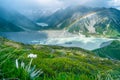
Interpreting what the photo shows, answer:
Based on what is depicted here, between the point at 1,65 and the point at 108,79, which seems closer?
the point at 1,65

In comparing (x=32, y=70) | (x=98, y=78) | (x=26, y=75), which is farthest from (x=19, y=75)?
(x=98, y=78)

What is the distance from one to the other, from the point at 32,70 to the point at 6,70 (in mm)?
635

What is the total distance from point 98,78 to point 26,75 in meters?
1.44

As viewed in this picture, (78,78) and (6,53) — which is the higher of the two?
(6,53)

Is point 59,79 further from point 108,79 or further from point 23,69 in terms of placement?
point 108,79

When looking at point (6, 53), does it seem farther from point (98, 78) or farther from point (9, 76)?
point (98, 78)

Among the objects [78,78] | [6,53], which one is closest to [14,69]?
[6,53]

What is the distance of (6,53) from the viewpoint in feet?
21.4

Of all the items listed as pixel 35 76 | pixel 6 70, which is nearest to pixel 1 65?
pixel 6 70

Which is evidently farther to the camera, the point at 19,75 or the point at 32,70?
the point at 32,70

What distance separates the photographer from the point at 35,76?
601 cm

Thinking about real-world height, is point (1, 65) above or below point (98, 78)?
above

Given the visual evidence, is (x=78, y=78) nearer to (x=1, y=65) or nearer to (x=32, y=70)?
(x=32, y=70)

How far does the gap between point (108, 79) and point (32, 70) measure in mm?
1451
